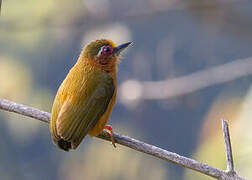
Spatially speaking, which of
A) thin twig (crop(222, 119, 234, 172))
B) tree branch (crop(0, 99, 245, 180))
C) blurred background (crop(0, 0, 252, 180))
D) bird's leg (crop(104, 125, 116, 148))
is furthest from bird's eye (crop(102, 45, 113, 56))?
thin twig (crop(222, 119, 234, 172))

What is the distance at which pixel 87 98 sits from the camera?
395 centimetres

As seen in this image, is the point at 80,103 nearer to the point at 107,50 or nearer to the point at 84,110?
the point at 84,110

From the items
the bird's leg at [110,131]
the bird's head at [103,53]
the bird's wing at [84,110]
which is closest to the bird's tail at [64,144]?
the bird's wing at [84,110]

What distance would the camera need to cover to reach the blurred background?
550cm

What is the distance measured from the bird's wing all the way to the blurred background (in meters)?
0.94

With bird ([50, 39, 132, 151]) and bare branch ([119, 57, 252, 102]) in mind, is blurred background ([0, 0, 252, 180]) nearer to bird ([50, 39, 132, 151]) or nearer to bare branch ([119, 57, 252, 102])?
bare branch ([119, 57, 252, 102])

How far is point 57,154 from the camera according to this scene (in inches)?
294

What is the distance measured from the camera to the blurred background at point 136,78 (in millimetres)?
5496

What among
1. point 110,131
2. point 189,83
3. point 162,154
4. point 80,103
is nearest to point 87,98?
point 80,103

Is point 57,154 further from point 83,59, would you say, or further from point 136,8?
point 83,59

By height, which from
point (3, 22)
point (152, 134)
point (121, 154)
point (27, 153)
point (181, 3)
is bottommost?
point (27, 153)

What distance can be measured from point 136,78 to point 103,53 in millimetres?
1875

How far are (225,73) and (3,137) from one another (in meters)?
2.85

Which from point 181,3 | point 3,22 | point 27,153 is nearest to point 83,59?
point 181,3
